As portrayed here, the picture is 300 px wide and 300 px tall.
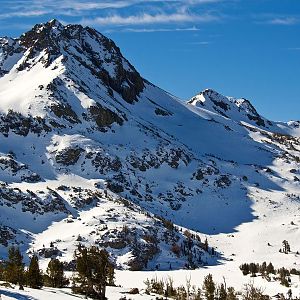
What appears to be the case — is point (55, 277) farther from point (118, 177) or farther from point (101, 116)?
point (101, 116)

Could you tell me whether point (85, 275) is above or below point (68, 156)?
below

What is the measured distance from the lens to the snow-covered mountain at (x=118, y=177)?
4148 inches

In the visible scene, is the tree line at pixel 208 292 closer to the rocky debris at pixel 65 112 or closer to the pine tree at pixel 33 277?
the pine tree at pixel 33 277

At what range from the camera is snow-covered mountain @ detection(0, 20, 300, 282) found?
10536 centimetres

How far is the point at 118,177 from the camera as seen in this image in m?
133

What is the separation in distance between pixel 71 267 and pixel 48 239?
1109cm

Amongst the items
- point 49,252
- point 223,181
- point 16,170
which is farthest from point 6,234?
point 223,181

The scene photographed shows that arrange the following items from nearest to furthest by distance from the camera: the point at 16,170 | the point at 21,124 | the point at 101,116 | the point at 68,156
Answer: the point at 16,170
the point at 68,156
the point at 21,124
the point at 101,116

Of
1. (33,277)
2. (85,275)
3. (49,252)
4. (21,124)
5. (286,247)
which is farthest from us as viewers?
(21,124)

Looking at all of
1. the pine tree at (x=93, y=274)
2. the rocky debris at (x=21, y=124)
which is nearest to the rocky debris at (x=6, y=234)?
the pine tree at (x=93, y=274)

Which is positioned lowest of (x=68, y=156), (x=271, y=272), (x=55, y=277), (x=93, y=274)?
(x=93, y=274)

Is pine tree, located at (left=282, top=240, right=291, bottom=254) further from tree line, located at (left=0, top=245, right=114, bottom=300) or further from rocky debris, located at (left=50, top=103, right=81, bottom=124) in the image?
rocky debris, located at (left=50, top=103, right=81, bottom=124)

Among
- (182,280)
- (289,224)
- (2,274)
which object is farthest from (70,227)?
(289,224)

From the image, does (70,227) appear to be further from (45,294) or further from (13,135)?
(45,294)
